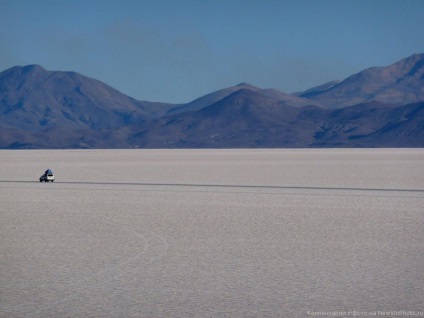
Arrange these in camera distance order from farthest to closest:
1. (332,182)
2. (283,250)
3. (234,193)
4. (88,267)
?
(332,182) < (234,193) < (283,250) < (88,267)

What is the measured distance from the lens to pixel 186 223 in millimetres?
13719

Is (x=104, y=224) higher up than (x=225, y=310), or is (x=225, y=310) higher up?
(x=104, y=224)

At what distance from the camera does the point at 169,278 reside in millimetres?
8453

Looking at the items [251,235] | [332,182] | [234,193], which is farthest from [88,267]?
[332,182]

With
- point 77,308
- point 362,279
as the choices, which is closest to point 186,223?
point 362,279

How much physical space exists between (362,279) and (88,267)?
10.9 ft

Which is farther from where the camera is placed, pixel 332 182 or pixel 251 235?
pixel 332 182

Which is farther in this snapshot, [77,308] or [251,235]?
[251,235]

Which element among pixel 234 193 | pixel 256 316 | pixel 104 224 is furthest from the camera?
pixel 234 193

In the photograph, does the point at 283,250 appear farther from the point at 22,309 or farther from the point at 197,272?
the point at 22,309

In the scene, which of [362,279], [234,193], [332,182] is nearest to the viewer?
[362,279]

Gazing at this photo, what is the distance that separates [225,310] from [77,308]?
1395mm

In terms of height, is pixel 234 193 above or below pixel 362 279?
above

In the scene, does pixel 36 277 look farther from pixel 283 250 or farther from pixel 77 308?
pixel 283 250
